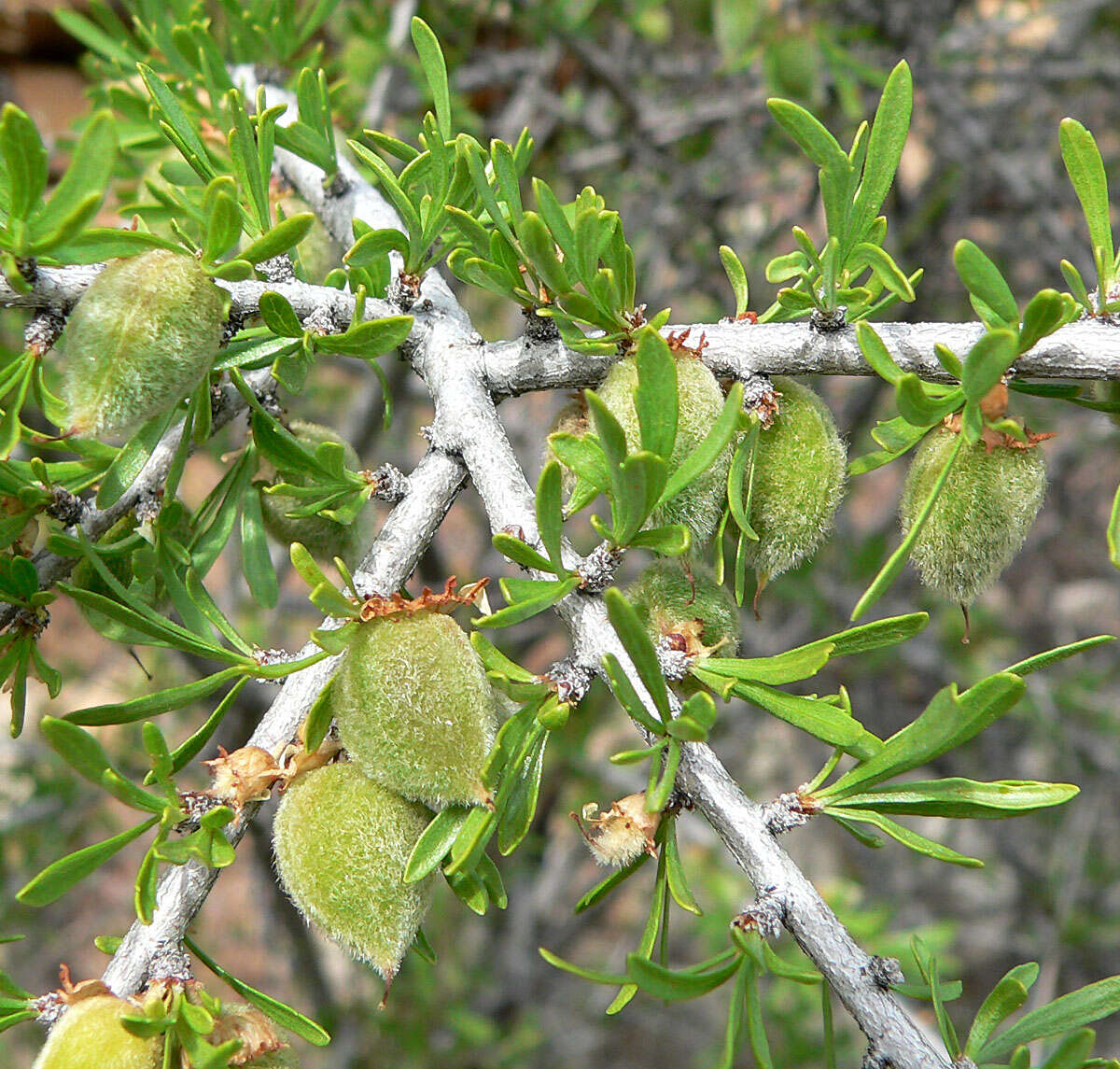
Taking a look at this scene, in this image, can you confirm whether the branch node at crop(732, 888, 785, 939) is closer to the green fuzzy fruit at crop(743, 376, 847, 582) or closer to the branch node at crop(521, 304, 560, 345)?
the green fuzzy fruit at crop(743, 376, 847, 582)

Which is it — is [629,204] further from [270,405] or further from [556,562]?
[556,562]

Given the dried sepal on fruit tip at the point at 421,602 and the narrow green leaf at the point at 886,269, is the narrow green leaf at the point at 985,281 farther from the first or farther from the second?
the dried sepal on fruit tip at the point at 421,602

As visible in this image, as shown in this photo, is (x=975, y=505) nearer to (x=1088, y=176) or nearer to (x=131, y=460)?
(x=1088, y=176)

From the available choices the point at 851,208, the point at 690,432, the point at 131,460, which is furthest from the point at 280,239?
the point at 851,208

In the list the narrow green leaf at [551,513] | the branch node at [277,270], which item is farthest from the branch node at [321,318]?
the narrow green leaf at [551,513]

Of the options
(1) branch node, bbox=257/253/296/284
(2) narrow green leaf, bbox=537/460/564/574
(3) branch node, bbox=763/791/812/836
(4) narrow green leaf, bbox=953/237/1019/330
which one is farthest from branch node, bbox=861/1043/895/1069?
(1) branch node, bbox=257/253/296/284

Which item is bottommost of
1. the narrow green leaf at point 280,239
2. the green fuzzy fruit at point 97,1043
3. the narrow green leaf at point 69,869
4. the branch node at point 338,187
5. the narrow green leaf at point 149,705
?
the green fuzzy fruit at point 97,1043

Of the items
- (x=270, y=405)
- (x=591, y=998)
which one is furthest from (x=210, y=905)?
(x=270, y=405)
